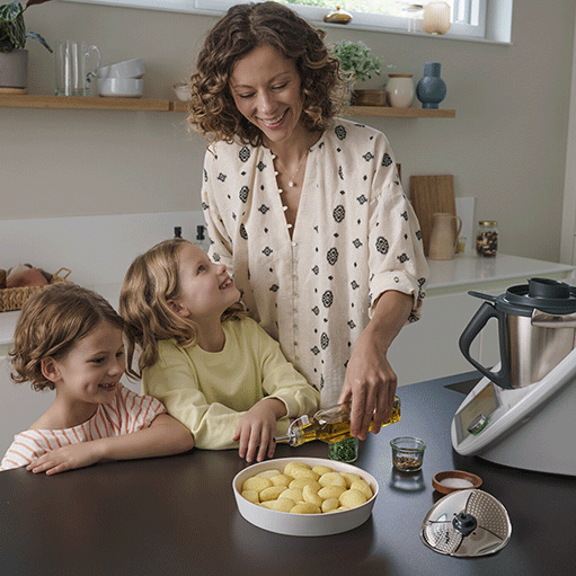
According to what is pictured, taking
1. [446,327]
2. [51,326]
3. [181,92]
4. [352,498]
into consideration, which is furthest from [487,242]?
[352,498]

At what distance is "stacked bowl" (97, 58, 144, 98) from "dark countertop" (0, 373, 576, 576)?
5.57ft

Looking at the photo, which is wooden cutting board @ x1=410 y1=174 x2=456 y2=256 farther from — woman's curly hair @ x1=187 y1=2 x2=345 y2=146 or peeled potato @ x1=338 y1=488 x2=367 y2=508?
peeled potato @ x1=338 y1=488 x2=367 y2=508

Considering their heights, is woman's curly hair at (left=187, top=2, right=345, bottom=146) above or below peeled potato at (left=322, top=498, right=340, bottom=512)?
above

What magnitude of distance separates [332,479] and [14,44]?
191 cm

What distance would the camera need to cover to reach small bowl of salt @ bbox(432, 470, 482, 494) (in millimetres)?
1039

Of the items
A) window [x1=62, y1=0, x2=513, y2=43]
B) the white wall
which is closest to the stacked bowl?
the white wall

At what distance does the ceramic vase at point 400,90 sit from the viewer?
10.4 ft

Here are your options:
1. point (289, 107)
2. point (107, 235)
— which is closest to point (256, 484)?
point (289, 107)

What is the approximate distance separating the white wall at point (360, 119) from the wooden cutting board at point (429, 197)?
6 cm

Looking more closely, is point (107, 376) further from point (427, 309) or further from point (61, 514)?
point (427, 309)

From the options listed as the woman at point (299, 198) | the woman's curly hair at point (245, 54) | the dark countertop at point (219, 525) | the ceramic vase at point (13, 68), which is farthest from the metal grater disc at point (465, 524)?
the ceramic vase at point (13, 68)

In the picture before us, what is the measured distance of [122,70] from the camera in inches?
99.5

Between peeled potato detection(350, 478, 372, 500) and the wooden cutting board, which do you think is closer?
peeled potato detection(350, 478, 372, 500)

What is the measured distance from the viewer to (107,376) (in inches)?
50.3
